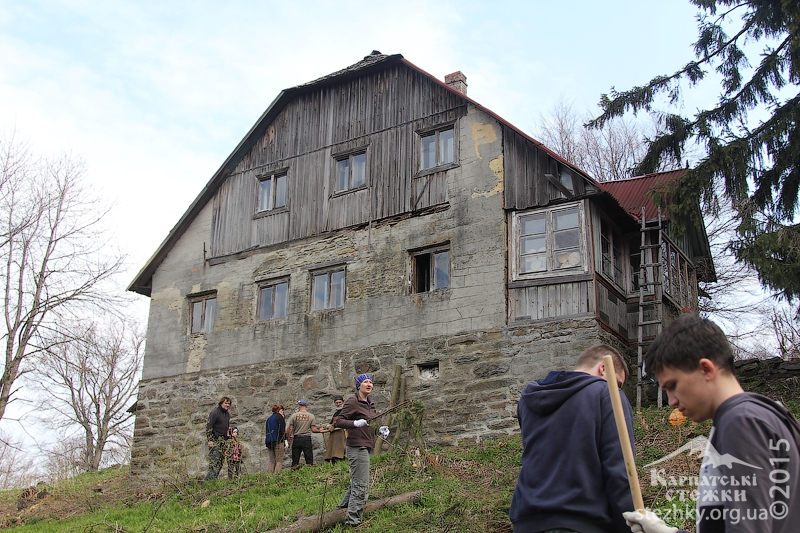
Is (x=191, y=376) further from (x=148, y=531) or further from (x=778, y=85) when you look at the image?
(x=778, y=85)

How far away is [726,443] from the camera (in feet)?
8.96

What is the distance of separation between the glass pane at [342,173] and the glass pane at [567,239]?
5285 millimetres

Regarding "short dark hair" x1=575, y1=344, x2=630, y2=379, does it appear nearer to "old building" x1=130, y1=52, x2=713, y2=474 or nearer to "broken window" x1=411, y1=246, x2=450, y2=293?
"old building" x1=130, y1=52, x2=713, y2=474

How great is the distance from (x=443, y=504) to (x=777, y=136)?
8517 mm

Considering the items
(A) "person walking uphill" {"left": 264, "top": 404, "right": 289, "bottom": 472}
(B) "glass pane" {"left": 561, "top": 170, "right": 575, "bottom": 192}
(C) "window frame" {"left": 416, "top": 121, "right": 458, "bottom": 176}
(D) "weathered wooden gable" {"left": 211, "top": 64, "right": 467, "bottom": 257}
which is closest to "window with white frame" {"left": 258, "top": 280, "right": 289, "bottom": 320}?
(D) "weathered wooden gable" {"left": 211, "top": 64, "right": 467, "bottom": 257}

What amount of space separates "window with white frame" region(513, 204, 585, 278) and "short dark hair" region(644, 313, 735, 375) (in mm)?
11986

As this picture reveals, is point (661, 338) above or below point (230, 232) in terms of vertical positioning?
below

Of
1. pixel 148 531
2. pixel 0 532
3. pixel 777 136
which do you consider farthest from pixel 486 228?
pixel 0 532

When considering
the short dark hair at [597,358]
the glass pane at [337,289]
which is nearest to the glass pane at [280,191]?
the glass pane at [337,289]

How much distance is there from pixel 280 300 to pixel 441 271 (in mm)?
4125

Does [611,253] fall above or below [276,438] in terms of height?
above

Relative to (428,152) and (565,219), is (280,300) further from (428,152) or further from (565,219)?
(565,219)

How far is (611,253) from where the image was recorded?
16188mm

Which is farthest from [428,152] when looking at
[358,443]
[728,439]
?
[728,439]
